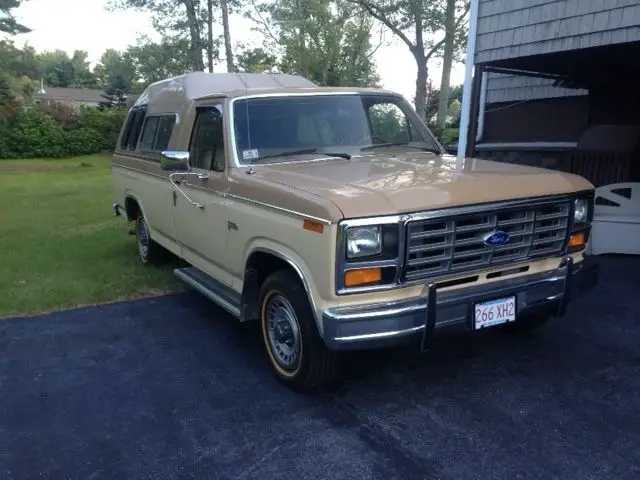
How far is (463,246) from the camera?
3465mm

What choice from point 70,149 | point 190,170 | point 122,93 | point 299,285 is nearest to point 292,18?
point 70,149

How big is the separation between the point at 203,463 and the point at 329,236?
138 cm

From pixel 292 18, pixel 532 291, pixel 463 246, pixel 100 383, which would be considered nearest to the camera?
pixel 463 246

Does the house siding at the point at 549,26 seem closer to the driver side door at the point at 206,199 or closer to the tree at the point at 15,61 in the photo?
the driver side door at the point at 206,199

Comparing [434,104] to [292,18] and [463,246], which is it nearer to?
[292,18]

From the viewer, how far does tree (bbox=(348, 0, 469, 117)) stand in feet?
74.3

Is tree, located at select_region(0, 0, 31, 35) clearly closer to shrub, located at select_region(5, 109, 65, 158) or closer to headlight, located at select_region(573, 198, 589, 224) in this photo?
shrub, located at select_region(5, 109, 65, 158)

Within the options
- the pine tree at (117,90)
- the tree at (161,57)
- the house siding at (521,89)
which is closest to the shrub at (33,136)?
the tree at (161,57)

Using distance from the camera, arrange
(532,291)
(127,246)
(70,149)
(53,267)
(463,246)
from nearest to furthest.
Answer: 1. (463,246)
2. (532,291)
3. (53,267)
4. (127,246)
5. (70,149)

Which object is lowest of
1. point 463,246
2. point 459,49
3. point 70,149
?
point 70,149

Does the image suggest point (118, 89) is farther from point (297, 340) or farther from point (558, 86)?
point (297, 340)

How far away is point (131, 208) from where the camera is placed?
24.1 feet

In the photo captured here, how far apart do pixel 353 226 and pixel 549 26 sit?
608cm

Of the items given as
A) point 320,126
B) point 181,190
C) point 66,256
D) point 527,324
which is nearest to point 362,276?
point 320,126
